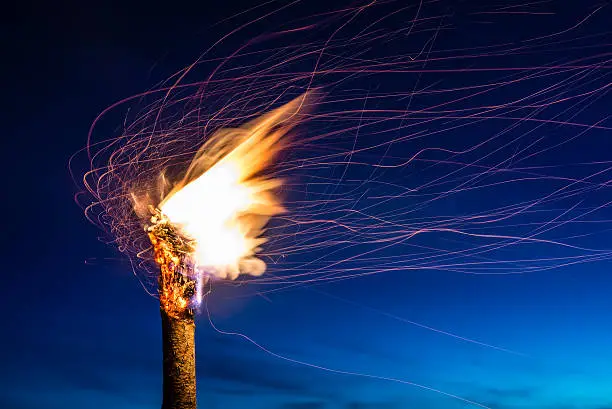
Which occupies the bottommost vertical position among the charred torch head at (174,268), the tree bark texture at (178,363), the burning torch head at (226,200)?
the tree bark texture at (178,363)

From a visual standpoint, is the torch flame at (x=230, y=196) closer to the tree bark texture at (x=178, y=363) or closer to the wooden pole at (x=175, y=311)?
the wooden pole at (x=175, y=311)

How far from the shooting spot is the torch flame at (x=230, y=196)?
31.7 ft

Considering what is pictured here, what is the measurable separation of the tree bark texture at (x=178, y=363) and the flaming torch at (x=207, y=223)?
0.01m

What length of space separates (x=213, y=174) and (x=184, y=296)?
187cm

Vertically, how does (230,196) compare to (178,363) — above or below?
above

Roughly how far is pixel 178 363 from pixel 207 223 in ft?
6.63

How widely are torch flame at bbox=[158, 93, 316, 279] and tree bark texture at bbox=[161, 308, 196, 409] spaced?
0.99 metres

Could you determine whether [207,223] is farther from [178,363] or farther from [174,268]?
[178,363]

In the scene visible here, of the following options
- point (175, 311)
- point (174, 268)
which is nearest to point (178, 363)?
point (175, 311)

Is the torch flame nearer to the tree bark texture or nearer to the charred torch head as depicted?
the charred torch head

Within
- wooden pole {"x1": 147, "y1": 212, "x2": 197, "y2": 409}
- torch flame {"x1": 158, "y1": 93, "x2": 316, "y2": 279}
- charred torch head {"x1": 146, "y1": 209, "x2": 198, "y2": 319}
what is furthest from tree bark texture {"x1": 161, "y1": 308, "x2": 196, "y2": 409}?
torch flame {"x1": 158, "y1": 93, "x2": 316, "y2": 279}

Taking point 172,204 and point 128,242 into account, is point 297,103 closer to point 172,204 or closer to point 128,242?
point 172,204

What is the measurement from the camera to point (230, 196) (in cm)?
988

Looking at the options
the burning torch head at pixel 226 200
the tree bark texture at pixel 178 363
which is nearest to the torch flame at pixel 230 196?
the burning torch head at pixel 226 200
